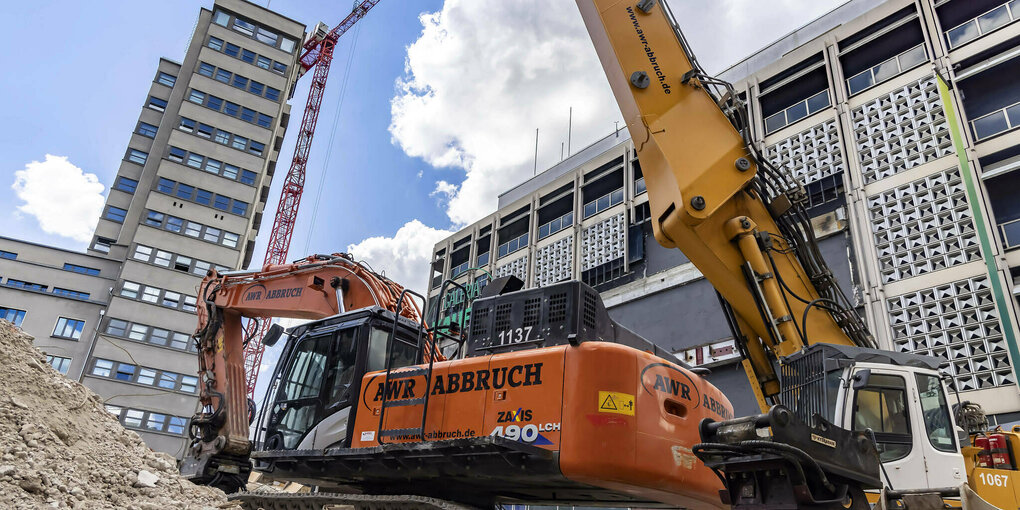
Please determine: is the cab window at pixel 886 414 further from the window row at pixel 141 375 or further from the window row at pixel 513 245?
the window row at pixel 141 375

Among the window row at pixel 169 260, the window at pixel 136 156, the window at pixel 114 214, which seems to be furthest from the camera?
the window at pixel 136 156

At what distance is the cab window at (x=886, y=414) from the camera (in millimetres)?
6523

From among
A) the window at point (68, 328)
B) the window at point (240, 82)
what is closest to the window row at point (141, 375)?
the window at point (68, 328)

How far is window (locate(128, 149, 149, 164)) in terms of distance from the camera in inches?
2275

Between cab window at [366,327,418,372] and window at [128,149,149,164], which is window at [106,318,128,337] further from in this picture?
cab window at [366,327,418,372]

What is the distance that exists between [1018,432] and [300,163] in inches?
2405

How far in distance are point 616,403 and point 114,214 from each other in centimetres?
6164

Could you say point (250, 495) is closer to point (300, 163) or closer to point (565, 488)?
point (565, 488)

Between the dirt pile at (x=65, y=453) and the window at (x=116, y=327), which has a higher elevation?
the window at (x=116, y=327)

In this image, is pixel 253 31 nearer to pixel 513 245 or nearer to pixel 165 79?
pixel 165 79

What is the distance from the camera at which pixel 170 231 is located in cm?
5094

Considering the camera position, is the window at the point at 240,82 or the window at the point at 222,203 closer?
the window at the point at 222,203

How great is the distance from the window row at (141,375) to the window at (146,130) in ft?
75.6

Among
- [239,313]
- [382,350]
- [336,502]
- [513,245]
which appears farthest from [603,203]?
[336,502]
